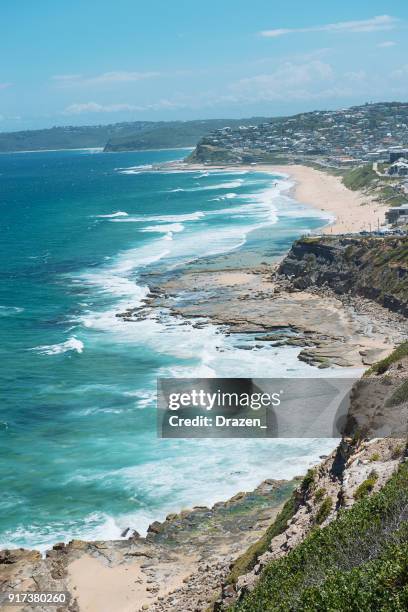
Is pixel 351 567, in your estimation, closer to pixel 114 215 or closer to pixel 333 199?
pixel 333 199

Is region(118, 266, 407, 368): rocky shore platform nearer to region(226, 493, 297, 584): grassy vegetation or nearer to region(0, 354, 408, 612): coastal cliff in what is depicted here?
region(0, 354, 408, 612): coastal cliff

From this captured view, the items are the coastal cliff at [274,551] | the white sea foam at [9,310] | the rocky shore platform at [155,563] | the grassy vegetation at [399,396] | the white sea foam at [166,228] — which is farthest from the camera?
the white sea foam at [166,228]

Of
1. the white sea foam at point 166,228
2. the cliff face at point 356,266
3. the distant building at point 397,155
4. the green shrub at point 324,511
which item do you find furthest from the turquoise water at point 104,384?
the distant building at point 397,155

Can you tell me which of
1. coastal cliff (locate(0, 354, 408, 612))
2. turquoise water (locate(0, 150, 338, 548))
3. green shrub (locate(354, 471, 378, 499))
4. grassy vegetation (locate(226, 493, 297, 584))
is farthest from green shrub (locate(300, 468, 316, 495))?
turquoise water (locate(0, 150, 338, 548))

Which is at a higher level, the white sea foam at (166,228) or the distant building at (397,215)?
the distant building at (397,215)

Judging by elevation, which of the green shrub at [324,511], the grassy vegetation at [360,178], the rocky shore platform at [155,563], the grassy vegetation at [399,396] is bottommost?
the rocky shore platform at [155,563]
